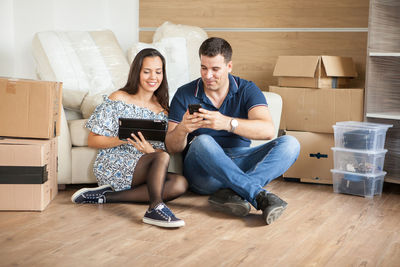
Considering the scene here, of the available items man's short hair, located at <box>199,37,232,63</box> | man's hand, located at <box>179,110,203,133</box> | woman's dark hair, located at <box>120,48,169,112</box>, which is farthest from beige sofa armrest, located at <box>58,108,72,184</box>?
man's short hair, located at <box>199,37,232,63</box>

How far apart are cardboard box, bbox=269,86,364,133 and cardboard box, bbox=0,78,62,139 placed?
134 centimetres

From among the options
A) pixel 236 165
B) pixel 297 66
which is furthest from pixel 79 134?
pixel 297 66

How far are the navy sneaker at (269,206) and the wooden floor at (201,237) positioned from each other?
0.04 metres

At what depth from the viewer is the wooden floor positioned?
1.62m

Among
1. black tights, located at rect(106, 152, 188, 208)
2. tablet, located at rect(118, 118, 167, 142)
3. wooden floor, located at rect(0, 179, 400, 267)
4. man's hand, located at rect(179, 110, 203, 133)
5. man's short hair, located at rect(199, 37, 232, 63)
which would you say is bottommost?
wooden floor, located at rect(0, 179, 400, 267)

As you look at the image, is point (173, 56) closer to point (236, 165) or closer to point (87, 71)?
point (87, 71)

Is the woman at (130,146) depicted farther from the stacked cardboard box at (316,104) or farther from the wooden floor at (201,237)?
the stacked cardboard box at (316,104)

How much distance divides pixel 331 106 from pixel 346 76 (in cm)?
22

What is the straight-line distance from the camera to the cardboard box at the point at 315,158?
287 centimetres

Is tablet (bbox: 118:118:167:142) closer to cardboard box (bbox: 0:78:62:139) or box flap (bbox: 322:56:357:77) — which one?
cardboard box (bbox: 0:78:62:139)

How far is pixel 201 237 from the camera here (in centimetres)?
186

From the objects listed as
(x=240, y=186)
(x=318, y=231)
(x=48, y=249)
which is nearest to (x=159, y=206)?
(x=240, y=186)

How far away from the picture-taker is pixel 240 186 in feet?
6.89

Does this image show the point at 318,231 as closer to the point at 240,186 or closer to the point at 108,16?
the point at 240,186
